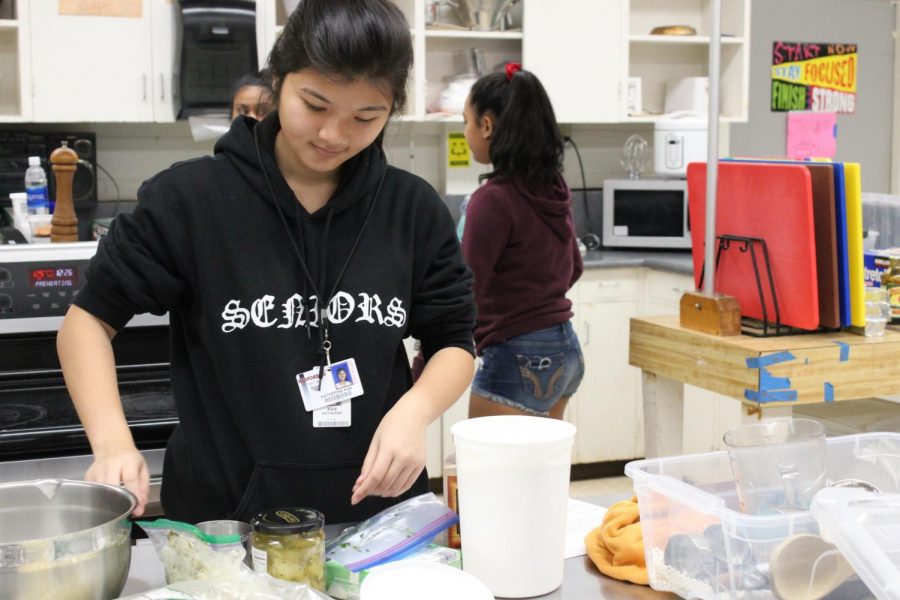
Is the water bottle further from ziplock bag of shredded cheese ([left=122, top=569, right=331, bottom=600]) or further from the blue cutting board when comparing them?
ziplock bag of shredded cheese ([left=122, top=569, right=331, bottom=600])

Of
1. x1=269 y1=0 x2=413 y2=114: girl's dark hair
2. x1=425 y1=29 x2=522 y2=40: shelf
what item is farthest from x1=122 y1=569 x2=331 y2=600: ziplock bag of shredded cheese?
x1=425 y1=29 x2=522 y2=40: shelf

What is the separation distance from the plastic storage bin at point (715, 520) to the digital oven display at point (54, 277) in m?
1.80

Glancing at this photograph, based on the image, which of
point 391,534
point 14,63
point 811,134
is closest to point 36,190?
point 14,63

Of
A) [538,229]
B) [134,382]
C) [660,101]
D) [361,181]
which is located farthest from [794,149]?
[361,181]

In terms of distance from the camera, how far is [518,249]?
9.20 ft

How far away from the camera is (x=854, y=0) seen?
509 centimetres

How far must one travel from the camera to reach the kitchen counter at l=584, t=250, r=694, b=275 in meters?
4.04

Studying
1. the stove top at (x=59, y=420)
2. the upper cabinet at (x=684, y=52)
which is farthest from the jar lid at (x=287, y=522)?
the upper cabinet at (x=684, y=52)

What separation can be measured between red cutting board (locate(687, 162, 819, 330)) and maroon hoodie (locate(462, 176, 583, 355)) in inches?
20.1

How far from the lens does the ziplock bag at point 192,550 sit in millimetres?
1092

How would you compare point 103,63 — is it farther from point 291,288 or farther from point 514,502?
point 514,502

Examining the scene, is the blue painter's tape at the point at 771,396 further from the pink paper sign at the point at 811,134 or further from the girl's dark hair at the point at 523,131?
the pink paper sign at the point at 811,134

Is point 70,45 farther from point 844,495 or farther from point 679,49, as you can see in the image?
point 844,495

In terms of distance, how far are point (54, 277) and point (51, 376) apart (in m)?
0.25
